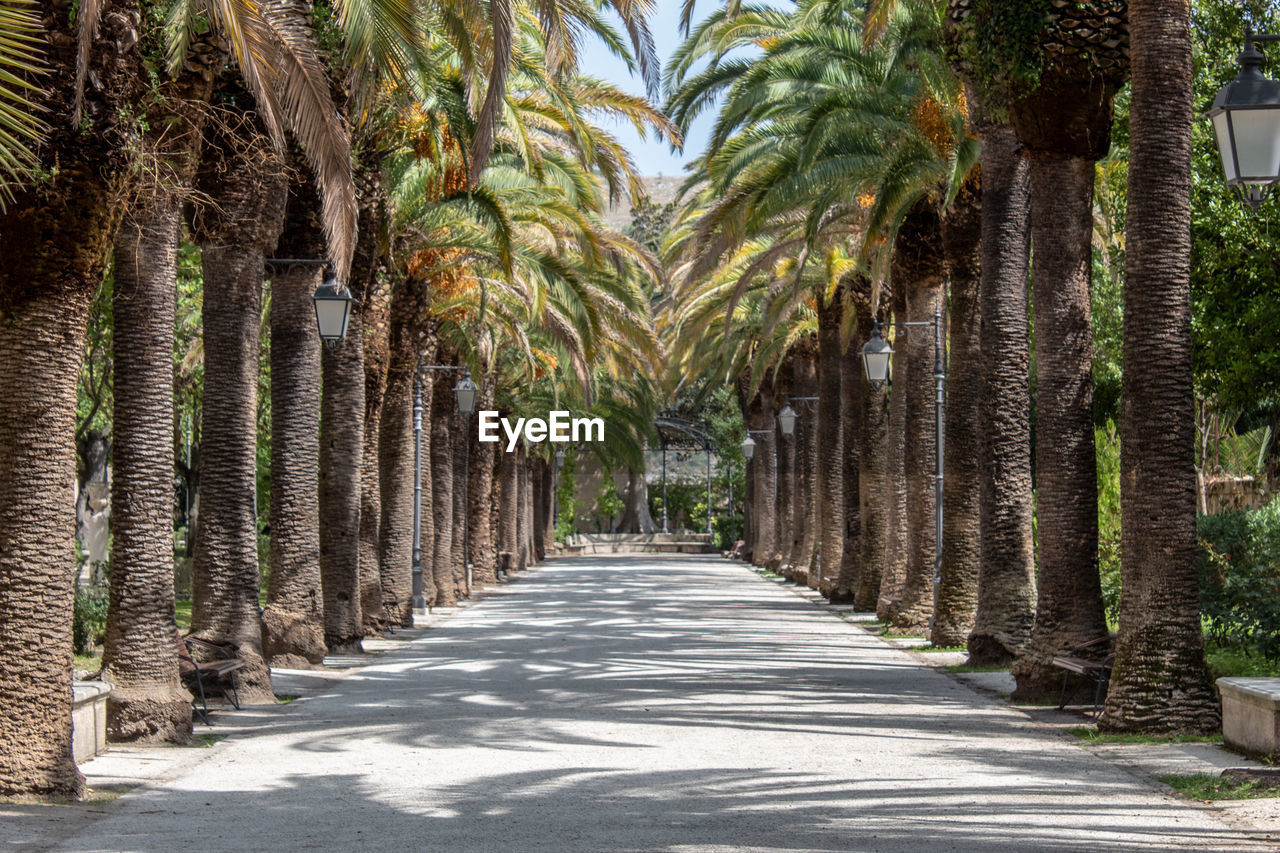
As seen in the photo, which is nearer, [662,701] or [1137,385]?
[1137,385]

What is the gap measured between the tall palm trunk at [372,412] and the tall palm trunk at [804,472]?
1627 cm

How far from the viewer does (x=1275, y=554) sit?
1232 cm

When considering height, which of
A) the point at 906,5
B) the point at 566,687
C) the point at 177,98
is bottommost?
the point at 566,687

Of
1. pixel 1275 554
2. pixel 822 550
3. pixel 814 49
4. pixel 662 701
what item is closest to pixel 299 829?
pixel 662 701

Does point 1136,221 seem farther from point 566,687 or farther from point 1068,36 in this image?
point 566,687

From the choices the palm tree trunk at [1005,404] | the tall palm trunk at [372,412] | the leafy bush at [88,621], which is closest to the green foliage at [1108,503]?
the palm tree trunk at [1005,404]

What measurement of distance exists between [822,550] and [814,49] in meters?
13.6

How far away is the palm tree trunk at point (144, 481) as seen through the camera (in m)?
10.6

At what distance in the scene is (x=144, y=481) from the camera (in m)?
10.7

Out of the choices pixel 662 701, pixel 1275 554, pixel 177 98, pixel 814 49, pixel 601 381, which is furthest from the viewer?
A: pixel 601 381

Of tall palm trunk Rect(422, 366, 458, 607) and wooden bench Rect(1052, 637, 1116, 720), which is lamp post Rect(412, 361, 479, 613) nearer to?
tall palm trunk Rect(422, 366, 458, 607)

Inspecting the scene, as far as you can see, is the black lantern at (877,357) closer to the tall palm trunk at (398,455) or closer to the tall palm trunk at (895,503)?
the tall palm trunk at (895,503)

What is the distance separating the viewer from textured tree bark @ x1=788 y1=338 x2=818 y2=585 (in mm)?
36219

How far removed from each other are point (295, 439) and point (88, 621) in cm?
530
